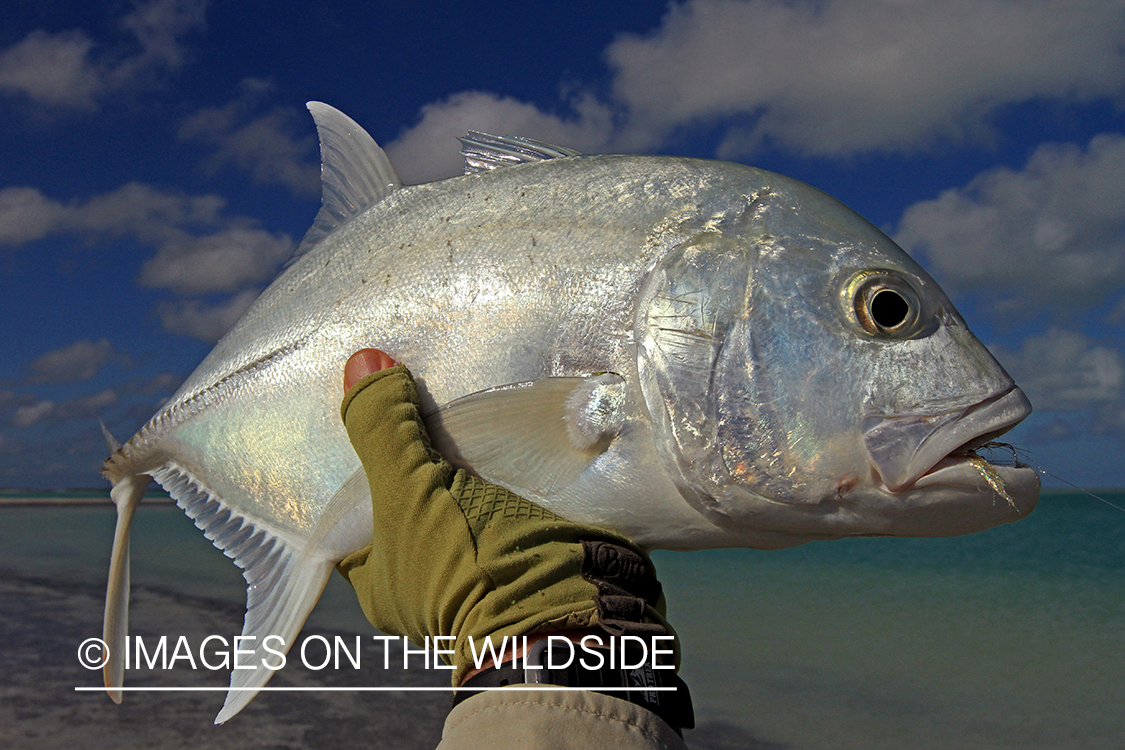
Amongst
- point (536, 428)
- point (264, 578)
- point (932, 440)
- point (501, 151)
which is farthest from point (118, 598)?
point (932, 440)

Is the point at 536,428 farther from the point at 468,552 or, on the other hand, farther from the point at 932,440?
the point at 932,440

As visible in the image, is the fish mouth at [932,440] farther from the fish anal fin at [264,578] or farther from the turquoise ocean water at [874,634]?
the turquoise ocean water at [874,634]

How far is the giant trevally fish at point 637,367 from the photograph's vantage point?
151 cm

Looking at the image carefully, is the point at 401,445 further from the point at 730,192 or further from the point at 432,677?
the point at 432,677

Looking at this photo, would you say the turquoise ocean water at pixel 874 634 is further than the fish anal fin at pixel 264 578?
Yes

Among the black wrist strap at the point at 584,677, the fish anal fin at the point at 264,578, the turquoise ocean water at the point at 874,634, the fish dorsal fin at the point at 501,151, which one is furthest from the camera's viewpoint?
the turquoise ocean water at the point at 874,634

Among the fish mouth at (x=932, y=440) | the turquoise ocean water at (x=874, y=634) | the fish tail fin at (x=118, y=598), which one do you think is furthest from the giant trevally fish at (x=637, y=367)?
the turquoise ocean water at (x=874, y=634)

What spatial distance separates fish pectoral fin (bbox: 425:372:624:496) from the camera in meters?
1.63

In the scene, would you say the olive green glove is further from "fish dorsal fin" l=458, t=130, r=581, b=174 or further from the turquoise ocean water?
the turquoise ocean water

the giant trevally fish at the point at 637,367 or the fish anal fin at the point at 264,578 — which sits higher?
the giant trevally fish at the point at 637,367

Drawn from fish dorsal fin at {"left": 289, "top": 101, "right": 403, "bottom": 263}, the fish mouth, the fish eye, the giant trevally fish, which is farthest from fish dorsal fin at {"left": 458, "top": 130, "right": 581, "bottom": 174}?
the fish mouth

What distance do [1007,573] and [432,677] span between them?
880 inches

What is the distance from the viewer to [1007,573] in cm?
2312

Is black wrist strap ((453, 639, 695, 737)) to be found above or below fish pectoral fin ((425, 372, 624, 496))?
below
